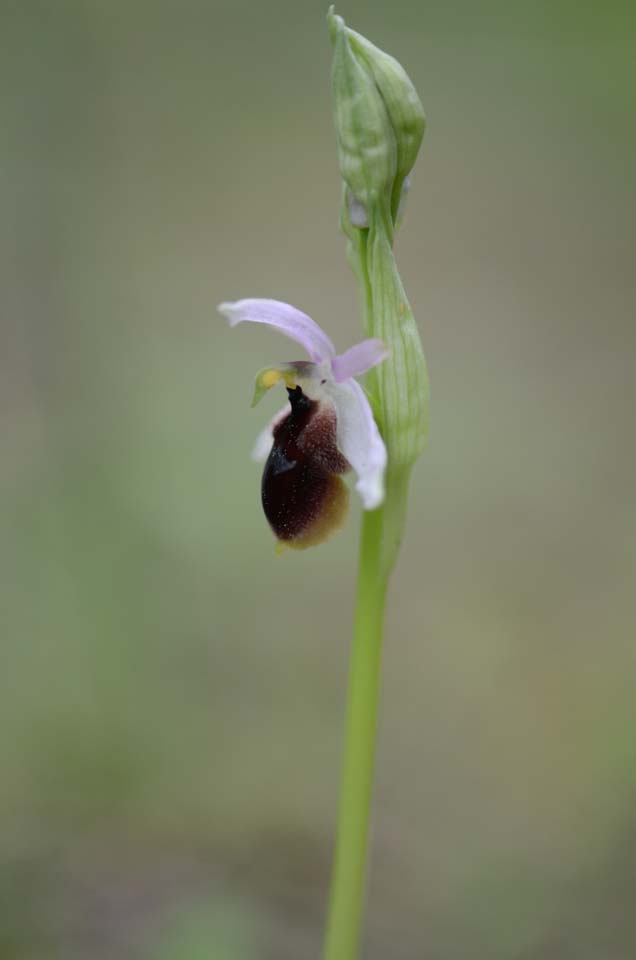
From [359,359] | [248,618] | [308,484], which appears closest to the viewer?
[359,359]

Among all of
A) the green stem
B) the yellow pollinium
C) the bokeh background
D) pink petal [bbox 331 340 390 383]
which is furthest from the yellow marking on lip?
the bokeh background

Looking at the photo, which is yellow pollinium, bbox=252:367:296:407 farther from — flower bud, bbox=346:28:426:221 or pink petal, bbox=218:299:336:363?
flower bud, bbox=346:28:426:221

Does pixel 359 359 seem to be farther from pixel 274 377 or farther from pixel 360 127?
pixel 360 127

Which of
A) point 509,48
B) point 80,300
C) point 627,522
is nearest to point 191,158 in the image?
point 509,48

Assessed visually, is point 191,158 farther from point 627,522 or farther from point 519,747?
point 519,747

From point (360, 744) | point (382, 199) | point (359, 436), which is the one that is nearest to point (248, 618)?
point (360, 744)
